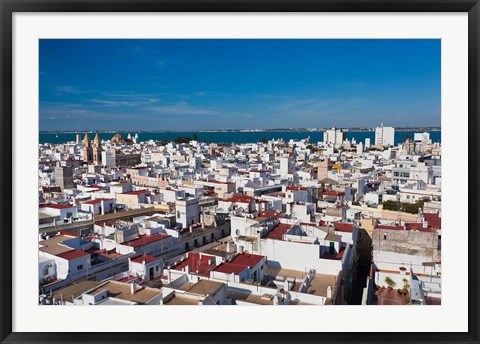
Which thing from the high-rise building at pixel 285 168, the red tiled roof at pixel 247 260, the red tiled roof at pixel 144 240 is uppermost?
the high-rise building at pixel 285 168

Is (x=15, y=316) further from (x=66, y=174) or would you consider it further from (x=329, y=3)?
(x=66, y=174)

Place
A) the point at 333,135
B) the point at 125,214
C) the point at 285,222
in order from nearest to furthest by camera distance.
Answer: the point at 285,222 → the point at 125,214 → the point at 333,135

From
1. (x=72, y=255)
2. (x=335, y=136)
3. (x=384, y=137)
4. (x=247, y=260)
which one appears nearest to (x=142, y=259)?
(x=72, y=255)

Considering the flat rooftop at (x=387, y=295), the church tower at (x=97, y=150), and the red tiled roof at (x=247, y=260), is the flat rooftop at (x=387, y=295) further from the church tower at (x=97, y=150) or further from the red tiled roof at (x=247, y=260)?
the church tower at (x=97, y=150)

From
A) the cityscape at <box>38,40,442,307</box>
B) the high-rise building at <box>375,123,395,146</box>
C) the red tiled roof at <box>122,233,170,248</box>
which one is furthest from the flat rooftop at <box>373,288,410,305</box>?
the high-rise building at <box>375,123,395,146</box>

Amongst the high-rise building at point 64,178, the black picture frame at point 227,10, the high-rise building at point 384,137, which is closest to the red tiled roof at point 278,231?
the black picture frame at point 227,10

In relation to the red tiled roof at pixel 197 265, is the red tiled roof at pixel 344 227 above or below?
above

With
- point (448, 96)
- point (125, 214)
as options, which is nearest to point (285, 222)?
point (125, 214)
